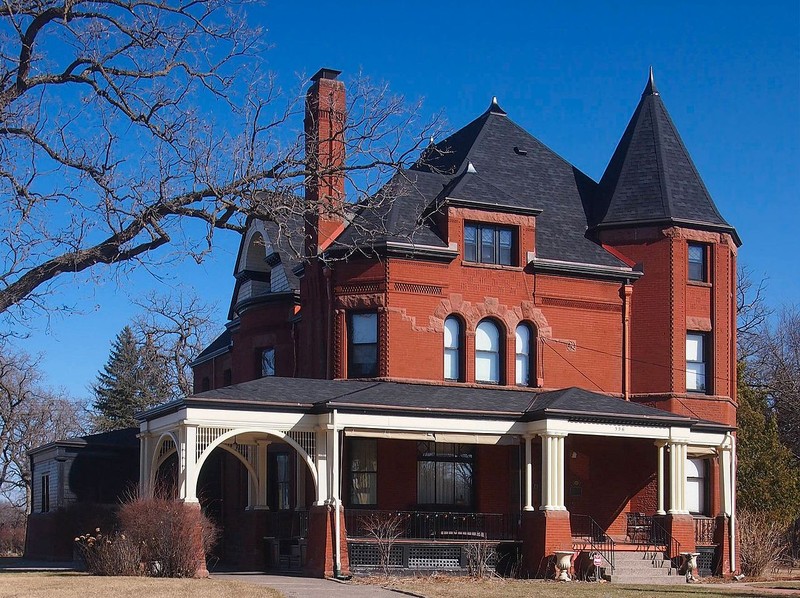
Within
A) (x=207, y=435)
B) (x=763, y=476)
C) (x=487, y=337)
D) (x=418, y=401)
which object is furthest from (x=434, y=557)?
(x=763, y=476)

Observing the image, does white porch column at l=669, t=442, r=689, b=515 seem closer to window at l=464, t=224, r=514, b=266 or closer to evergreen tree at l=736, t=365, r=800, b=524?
window at l=464, t=224, r=514, b=266

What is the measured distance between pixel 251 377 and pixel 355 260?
794cm

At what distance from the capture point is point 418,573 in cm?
2705

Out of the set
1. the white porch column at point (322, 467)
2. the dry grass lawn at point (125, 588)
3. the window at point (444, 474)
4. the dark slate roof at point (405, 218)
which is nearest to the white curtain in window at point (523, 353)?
the window at point (444, 474)

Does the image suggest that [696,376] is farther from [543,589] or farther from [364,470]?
[543,589]

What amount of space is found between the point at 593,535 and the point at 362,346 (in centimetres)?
793

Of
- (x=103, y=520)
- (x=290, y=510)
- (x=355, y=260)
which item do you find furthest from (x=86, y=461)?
(x=355, y=260)

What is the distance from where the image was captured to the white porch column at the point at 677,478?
1155 inches

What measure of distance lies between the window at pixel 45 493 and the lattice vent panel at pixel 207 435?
16.0 metres

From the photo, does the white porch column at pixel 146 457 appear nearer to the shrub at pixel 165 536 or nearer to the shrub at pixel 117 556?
the shrub at pixel 117 556

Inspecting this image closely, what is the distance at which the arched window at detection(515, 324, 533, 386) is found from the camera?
106ft

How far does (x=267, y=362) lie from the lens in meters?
37.5

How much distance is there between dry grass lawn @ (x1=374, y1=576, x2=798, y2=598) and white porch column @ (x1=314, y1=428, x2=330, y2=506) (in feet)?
8.31

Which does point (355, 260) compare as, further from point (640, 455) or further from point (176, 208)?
point (176, 208)
